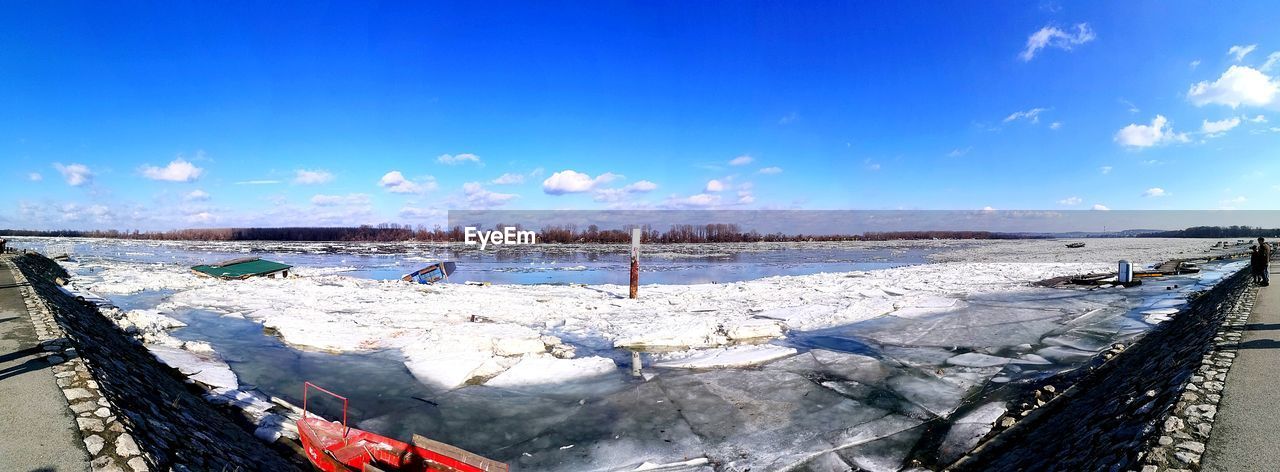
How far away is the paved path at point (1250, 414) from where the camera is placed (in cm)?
347

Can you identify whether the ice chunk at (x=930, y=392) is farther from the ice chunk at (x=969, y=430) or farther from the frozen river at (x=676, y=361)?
the ice chunk at (x=969, y=430)

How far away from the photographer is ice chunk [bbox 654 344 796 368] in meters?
8.57

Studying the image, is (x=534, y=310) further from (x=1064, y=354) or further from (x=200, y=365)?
(x=1064, y=354)

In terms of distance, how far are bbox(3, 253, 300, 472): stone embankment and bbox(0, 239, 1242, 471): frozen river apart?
47.0 inches

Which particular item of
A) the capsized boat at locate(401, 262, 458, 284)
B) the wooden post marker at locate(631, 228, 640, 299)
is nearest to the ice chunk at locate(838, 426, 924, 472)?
the wooden post marker at locate(631, 228, 640, 299)

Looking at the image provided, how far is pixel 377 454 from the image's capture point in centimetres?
496

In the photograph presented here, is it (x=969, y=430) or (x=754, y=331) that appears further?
(x=754, y=331)

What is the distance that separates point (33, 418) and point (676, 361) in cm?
734

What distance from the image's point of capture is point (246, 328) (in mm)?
12250

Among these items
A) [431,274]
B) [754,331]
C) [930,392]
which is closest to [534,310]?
[754,331]

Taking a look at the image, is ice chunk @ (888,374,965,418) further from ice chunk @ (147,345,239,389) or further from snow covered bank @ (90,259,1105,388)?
ice chunk @ (147,345,239,389)

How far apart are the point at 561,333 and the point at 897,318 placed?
7983 mm

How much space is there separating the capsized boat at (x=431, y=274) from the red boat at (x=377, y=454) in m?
18.0

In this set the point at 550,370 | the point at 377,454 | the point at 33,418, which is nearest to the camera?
the point at 33,418
